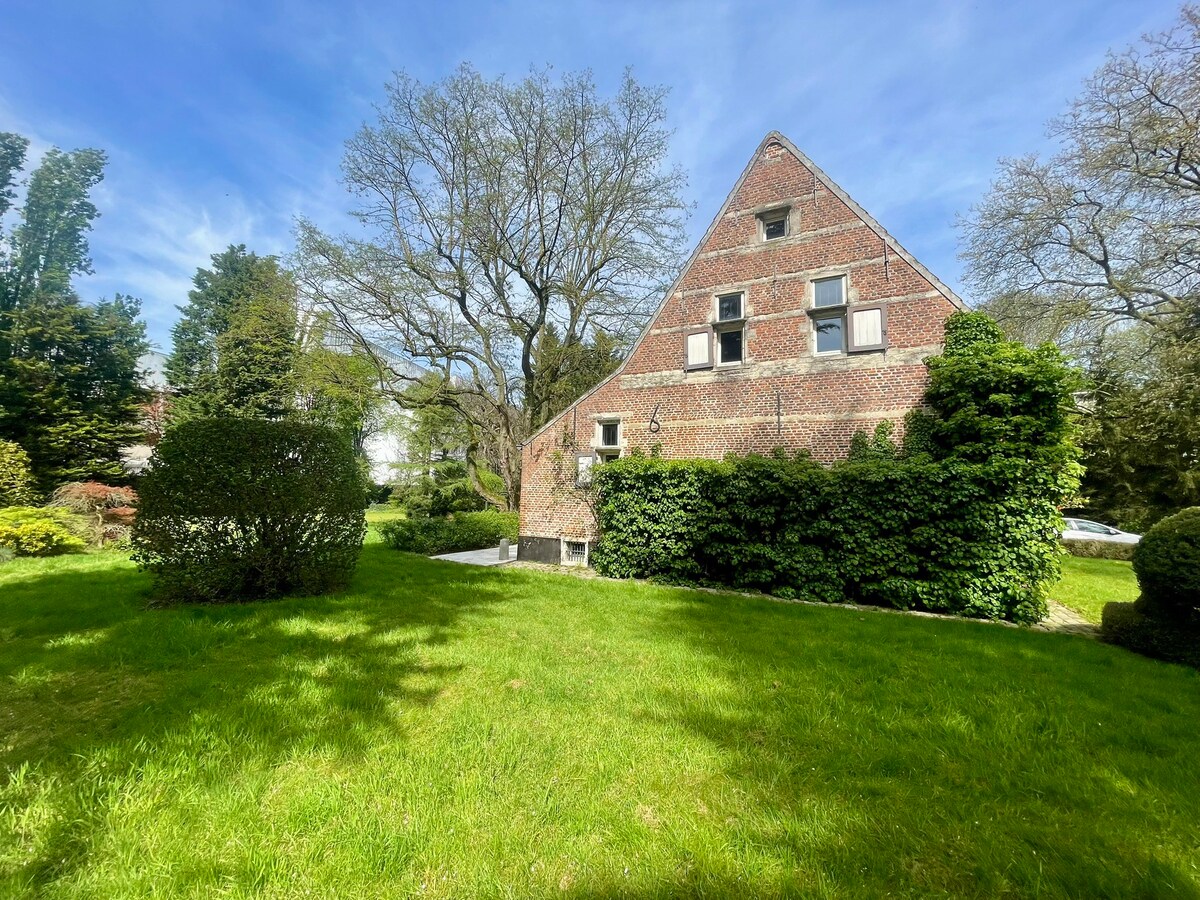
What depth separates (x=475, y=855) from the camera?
214 cm

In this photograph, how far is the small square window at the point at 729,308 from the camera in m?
10.8

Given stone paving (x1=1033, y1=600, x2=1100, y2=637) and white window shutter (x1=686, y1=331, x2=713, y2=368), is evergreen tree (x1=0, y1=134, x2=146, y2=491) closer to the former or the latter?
white window shutter (x1=686, y1=331, x2=713, y2=368)

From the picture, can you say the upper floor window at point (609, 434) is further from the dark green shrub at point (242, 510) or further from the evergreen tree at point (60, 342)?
the evergreen tree at point (60, 342)

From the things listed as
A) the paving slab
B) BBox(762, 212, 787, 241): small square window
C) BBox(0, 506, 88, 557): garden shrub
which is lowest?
the paving slab

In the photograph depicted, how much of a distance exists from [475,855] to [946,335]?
10782 millimetres

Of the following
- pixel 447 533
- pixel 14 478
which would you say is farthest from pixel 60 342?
pixel 447 533

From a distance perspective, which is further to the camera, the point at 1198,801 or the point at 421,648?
the point at 421,648

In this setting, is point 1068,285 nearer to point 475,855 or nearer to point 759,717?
point 759,717

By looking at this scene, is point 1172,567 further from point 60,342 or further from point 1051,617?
point 60,342

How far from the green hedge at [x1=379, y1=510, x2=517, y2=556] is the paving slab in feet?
1.67

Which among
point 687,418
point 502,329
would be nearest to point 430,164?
point 502,329

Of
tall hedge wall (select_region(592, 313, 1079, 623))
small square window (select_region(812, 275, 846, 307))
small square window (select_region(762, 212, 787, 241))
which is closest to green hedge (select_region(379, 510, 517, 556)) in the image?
tall hedge wall (select_region(592, 313, 1079, 623))

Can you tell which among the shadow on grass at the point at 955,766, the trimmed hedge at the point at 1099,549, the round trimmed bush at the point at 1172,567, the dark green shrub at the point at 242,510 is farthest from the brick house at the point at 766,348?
the trimmed hedge at the point at 1099,549

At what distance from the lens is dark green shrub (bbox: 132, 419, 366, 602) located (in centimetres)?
600
